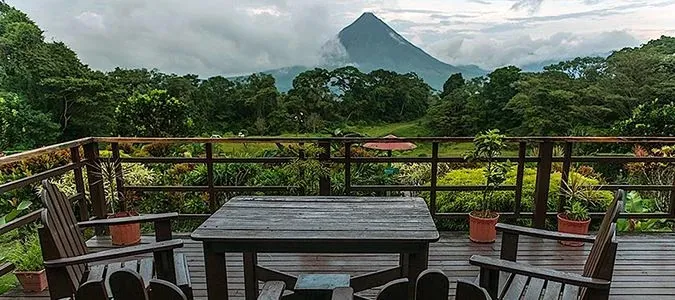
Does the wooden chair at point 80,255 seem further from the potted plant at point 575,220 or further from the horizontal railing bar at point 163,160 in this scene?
the potted plant at point 575,220

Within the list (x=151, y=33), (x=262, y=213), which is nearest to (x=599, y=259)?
(x=262, y=213)

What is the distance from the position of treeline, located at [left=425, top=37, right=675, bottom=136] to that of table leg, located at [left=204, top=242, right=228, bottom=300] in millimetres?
11443

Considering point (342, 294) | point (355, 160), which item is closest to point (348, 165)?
point (355, 160)

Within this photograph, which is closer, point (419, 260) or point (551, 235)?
point (419, 260)

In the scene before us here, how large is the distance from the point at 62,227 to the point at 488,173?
3.32 meters

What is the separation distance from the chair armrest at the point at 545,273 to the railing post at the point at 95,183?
3618 mm

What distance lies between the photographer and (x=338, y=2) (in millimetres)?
8578

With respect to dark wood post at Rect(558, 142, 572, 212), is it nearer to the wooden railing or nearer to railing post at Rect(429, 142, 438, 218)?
the wooden railing

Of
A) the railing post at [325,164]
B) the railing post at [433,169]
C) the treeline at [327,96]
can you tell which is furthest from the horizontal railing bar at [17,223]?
the treeline at [327,96]

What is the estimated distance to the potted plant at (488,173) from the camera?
3865 millimetres

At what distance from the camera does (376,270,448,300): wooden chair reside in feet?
3.11

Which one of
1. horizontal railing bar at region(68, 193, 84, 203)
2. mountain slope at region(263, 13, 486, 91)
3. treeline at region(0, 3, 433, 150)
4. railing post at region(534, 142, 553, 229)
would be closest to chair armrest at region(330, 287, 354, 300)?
railing post at region(534, 142, 553, 229)

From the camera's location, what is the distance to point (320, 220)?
2.44 meters

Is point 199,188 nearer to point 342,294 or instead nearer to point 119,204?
point 119,204
